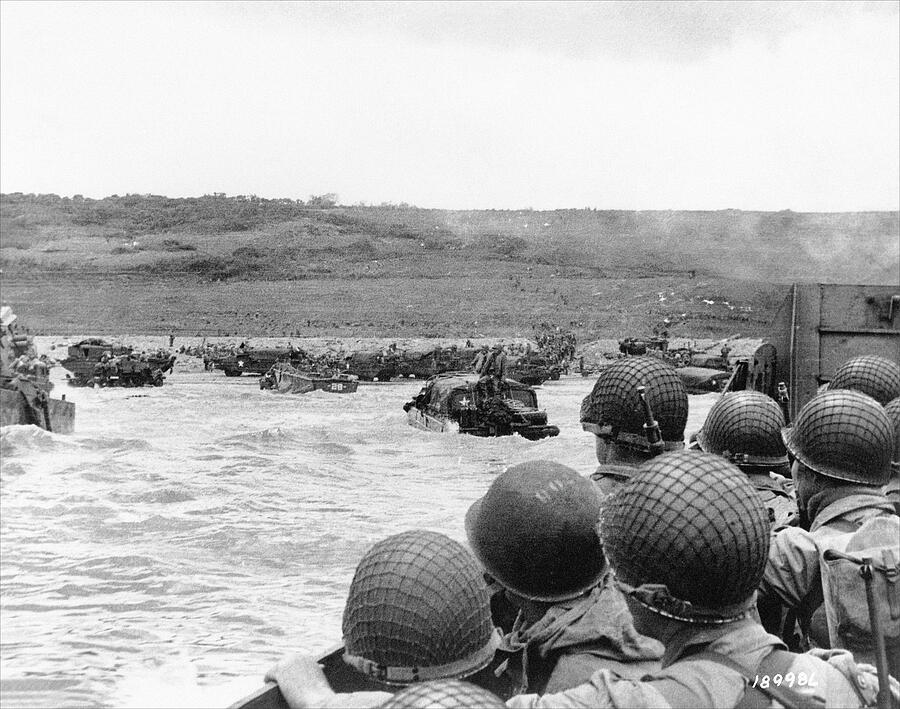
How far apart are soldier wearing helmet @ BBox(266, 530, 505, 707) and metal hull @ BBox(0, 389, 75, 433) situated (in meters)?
20.1

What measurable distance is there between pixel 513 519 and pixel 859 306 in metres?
7.38

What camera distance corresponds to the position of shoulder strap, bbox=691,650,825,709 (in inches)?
91.7

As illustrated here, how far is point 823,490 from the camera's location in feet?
13.6

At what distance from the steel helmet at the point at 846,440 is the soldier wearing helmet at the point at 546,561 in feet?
3.78

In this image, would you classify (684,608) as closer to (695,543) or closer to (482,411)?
(695,543)

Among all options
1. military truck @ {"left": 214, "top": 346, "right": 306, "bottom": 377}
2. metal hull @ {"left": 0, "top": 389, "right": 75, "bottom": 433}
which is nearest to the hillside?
military truck @ {"left": 214, "top": 346, "right": 306, "bottom": 377}

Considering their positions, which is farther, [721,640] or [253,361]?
[253,361]

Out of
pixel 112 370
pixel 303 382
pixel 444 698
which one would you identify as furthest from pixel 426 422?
pixel 444 698

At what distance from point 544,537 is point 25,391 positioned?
66.7ft

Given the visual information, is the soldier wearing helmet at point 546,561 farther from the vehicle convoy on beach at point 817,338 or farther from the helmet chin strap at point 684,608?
the vehicle convoy on beach at point 817,338

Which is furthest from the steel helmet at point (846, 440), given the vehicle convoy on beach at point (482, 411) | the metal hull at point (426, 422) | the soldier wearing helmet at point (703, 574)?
the metal hull at point (426, 422)

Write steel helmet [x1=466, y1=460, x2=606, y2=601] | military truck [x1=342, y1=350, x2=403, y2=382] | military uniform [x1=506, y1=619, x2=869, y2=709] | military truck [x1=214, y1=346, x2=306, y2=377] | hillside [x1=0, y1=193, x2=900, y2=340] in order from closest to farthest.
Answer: military uniform [x1=506, y1=619, x2=869, y2=709] < steel helmet [x1=466, y1=460, x2=606, y2=601] < military truck [x1=342, y1=350, x2=403, y2=382] < military truck [x1=214, y1=346, x2=306, y2=377] < hillside [x1=0, y1=193, x2=900, y2=340]

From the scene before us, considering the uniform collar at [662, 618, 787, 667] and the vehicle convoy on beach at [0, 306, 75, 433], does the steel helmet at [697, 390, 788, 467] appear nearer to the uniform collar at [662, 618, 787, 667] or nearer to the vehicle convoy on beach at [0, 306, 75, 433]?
the uniform collar at [662, 618, 787, 667]

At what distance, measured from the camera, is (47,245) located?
7906 cm
